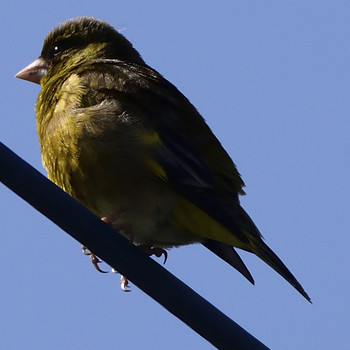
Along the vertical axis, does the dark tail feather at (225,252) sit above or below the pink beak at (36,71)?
below

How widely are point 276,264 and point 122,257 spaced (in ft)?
4.10

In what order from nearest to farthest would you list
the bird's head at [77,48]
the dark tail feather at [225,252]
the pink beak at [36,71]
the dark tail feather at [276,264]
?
the dark tail feather at [276,264], the dark tail feather at [225,252], the bird's head at [77,48], the pink beak at [36,71]

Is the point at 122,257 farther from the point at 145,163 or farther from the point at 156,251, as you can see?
the point at 156,251

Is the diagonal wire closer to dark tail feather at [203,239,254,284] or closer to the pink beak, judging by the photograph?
dark tail feather at [203,239,254,284]

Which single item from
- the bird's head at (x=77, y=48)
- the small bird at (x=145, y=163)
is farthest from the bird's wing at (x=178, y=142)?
the bird's head at (x=77, y=48)

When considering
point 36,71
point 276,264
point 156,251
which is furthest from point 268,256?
point 36,71

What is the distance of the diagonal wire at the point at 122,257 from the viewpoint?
2.70 m

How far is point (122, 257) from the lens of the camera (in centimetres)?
301

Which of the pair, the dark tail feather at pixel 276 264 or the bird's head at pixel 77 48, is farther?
the bird's head at pixel 77 48

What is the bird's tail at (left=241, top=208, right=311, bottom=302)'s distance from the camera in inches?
158

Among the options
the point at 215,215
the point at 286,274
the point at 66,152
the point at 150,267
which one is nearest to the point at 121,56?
the point at 66,152

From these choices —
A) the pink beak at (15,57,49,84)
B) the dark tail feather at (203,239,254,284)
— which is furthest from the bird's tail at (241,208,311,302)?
the pink beak at (15,57,49,84)

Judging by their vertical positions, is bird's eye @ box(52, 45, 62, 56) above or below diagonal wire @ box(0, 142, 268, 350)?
above

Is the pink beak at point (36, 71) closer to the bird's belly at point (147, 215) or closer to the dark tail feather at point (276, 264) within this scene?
the bird's belly at point (147, 215)
